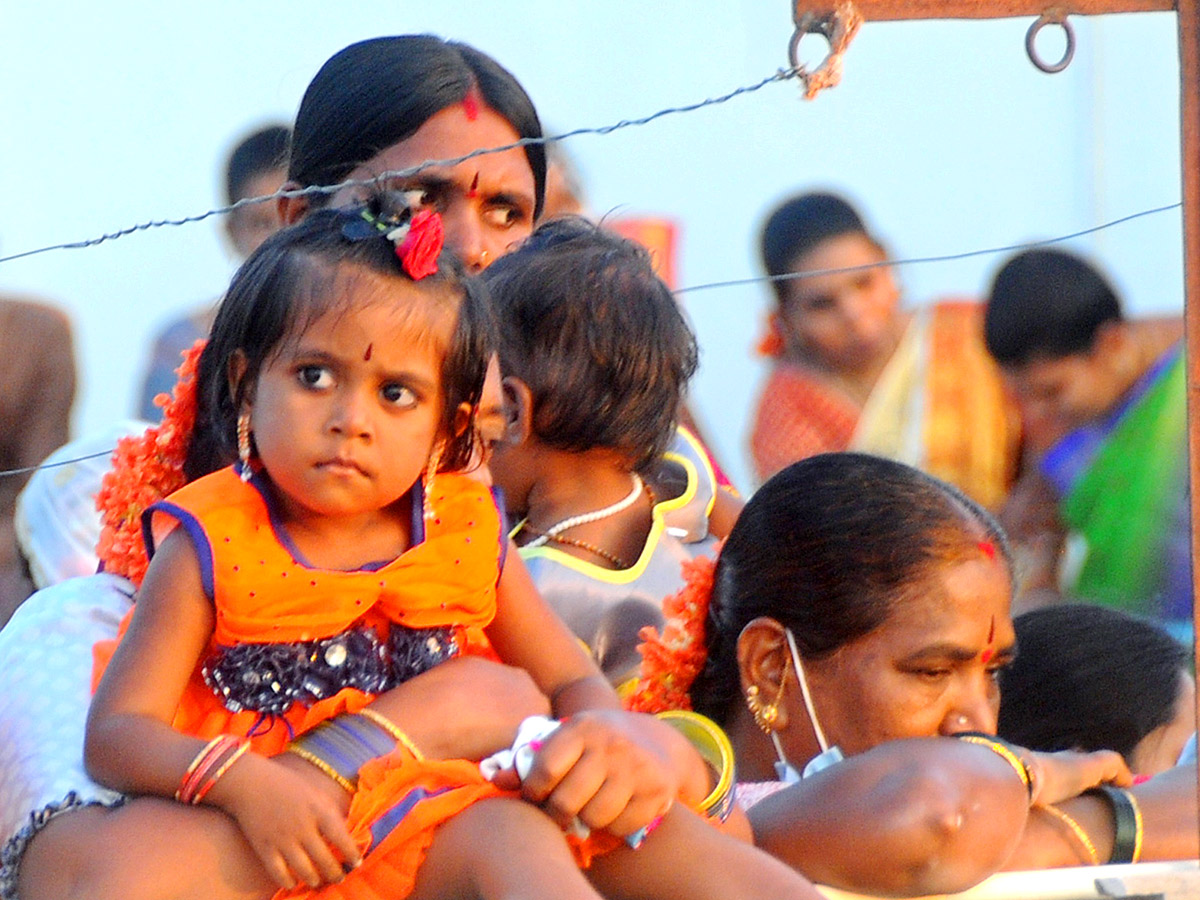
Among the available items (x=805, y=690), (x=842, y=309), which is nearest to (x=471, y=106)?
(x=805, y=690)

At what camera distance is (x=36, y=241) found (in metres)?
4.39

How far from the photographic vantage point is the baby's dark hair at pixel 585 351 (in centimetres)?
269

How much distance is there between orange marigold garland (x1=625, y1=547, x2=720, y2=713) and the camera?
250 centimetres

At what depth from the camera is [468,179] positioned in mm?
2545

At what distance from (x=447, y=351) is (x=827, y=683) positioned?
71 centimetres

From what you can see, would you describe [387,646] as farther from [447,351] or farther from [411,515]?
[447,351]

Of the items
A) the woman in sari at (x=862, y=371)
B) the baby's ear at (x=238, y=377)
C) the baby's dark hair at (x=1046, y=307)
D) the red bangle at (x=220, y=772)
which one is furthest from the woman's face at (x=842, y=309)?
the red bangle at (x=220, y=772)

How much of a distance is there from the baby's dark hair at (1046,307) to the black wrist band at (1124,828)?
8.37 feet

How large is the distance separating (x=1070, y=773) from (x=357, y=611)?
0.88 m

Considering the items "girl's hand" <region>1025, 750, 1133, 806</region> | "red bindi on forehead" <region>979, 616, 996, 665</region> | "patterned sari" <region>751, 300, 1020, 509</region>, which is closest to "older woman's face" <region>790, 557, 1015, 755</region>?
"red bindi on forehead" <region>979, 616, 996, 665</region>

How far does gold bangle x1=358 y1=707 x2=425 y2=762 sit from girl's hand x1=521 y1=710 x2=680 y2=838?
121mm

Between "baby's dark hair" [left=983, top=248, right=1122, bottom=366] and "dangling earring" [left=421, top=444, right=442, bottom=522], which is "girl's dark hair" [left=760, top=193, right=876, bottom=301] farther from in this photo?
"dangling earring" [left=421, top=444, right=442, bottom=522]

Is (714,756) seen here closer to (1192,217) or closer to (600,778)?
(600,778)

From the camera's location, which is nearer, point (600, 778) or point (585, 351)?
point (600, 778)
